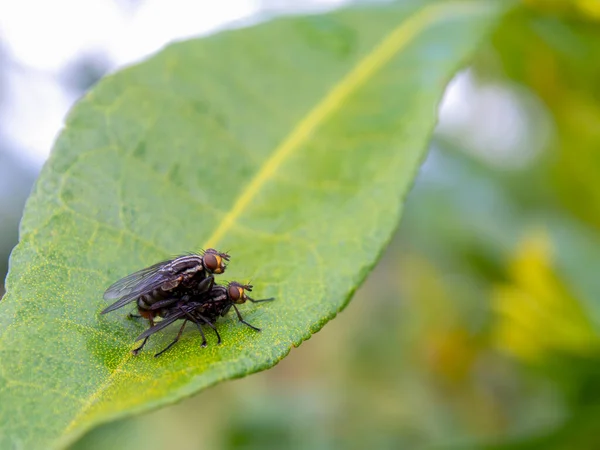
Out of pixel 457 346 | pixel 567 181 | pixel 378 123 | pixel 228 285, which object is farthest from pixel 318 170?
pixel 457 346

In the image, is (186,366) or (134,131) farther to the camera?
(134,131)

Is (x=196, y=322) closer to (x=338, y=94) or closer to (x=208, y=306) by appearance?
(x=208, y=306)

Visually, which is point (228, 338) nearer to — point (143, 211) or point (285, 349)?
point (285, 349)

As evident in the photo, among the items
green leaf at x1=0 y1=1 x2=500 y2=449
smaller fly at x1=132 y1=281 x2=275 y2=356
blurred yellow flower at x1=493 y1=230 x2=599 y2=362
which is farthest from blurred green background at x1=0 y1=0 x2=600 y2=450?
smaller fly at x1=132 y1=281 x2=275 y2=356

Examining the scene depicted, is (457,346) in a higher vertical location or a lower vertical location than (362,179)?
lower

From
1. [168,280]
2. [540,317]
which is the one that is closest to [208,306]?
[168,280]

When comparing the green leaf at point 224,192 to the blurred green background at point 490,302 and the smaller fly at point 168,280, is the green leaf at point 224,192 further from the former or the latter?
the blurred green background at point 490,302

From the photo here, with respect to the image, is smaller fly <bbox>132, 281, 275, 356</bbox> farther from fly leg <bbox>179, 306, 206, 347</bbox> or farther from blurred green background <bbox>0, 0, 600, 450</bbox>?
blurred green background <bbox>0, 0, 600, 450</bbox>
